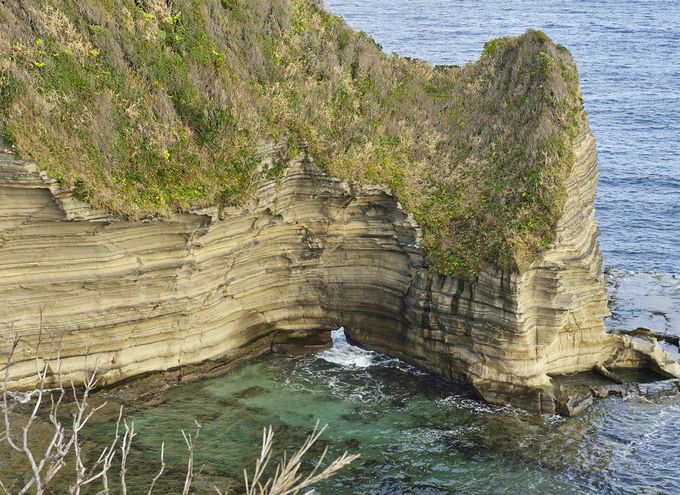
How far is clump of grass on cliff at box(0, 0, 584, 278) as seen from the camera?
943 inches

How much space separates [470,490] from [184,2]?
1769cm

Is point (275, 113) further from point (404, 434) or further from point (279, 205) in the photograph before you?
point (404, 434)

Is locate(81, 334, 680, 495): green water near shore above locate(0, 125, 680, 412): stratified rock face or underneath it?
underneath

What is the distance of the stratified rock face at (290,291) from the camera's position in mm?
23234

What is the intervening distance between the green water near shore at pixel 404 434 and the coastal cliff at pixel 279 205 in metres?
1.28

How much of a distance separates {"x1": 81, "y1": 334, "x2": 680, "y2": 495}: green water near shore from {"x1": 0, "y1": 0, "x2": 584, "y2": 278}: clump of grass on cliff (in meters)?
4.48

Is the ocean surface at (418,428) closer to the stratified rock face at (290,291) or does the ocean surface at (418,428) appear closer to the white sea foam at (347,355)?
the white sea foam at (347,355)

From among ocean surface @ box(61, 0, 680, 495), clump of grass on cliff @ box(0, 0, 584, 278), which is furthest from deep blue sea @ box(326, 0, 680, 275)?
clump of grass on cliff @ box(0, 0, 584, 278)

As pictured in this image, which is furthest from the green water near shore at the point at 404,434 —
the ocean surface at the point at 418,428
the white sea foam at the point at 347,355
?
the white sea foam at the point at 347,355

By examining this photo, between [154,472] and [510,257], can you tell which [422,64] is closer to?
[510,257]

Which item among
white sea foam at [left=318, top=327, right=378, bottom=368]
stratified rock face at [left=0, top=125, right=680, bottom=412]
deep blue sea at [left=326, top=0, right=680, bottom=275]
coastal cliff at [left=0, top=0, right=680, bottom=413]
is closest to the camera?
stratified rock face at [left=0, top=125, right=680, bottom=412]

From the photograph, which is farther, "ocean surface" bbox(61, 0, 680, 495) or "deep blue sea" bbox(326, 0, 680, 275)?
"deep blue sea" bbox(326, 0, 680, 275)

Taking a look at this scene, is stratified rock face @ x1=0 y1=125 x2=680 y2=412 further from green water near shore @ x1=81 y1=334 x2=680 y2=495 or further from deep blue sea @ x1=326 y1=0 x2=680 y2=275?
deep blue sea @ x1=326 y1=0 x2=680 y2=275

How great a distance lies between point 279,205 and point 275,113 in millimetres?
2966
